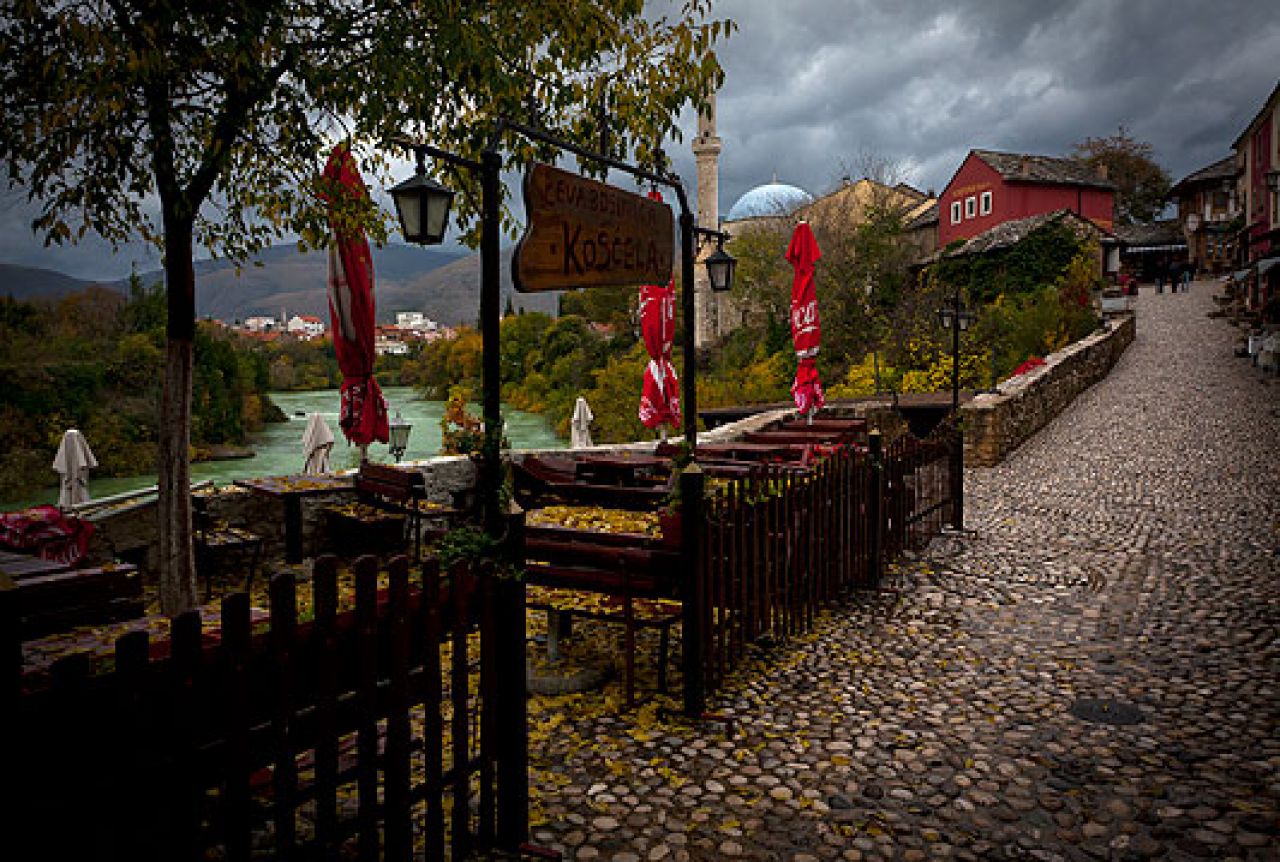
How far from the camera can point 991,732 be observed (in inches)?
147

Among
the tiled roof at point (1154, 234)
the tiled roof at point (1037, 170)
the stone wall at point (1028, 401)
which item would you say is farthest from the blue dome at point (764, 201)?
the stone wall at point (1028, 401)

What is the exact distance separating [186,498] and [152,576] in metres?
1.83

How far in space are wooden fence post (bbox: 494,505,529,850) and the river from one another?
67.0 ft

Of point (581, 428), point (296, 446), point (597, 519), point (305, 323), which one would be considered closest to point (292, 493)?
point (597, 519)

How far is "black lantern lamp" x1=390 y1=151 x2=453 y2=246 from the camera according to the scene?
3623 mm

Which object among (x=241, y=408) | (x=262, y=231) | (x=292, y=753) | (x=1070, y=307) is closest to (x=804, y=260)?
(x=262, y=231)

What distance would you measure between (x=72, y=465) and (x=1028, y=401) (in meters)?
14.0

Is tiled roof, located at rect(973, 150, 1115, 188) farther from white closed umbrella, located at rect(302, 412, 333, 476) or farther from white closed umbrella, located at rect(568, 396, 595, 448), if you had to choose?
white closed umbrella, located at rect(302, 412, 333, 476)

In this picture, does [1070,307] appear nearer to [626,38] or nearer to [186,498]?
[626,38]

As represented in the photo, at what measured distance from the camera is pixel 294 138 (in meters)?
5.20

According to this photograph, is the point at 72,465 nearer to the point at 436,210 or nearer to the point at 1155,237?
the point at 436,210

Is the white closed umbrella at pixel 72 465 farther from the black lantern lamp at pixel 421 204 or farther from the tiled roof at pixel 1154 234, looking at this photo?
the tiled roof at pixel 1154 234

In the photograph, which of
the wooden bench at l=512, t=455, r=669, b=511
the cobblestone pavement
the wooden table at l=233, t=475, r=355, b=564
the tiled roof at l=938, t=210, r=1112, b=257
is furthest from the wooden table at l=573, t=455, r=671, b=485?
the tiled roof at l=938, t=210, r=1112, b=257

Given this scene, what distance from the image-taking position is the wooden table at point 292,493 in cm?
Result: 611
